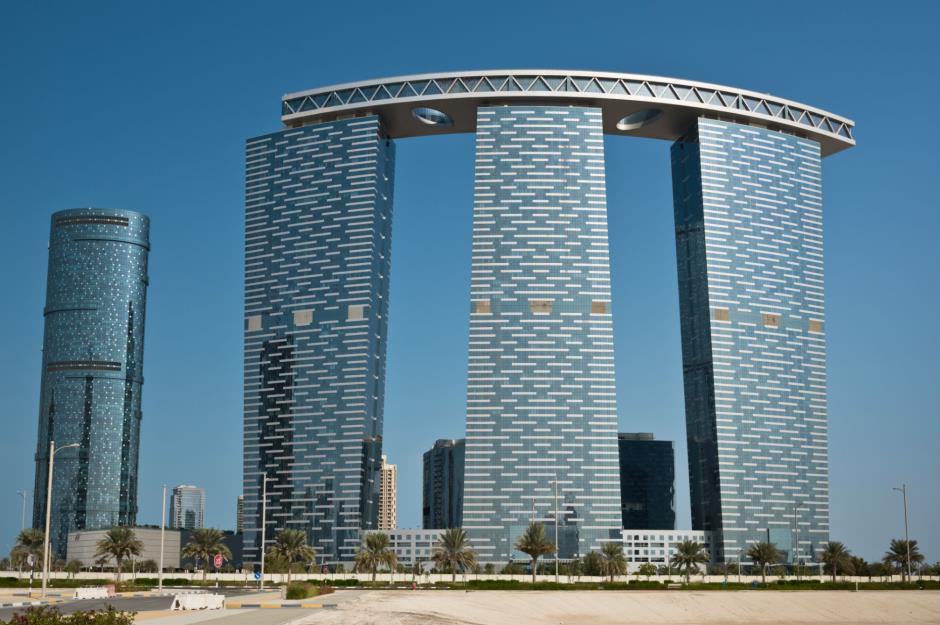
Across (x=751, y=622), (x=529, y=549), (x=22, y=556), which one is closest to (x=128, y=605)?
(x=751, y=622)

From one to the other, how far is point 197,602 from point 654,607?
41.4 m

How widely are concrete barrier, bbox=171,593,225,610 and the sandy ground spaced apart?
374 inches

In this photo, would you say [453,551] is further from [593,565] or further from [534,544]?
[593,565]

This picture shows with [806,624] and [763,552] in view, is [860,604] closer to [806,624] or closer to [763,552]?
[806,624]

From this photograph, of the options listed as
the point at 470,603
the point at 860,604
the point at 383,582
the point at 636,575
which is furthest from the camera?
the point at 636,575

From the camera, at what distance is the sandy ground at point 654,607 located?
90056 millimetres

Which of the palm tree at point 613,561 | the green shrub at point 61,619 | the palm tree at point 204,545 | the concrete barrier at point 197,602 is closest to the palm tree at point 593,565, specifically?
the palm tree at point 613,561

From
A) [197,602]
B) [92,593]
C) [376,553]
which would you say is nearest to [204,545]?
[376,553]

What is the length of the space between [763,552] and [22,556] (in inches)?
4916

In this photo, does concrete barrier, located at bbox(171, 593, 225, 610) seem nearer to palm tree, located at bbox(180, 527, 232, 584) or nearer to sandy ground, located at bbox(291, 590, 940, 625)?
sandy ground, located at bbox(291, 590, 940, 625)

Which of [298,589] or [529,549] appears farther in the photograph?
[529,549]

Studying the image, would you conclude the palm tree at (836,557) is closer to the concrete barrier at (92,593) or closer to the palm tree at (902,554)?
the palm tree at (902,554)

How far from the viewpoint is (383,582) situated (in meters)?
Result: 155

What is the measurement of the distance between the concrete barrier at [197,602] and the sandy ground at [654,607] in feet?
31.2
